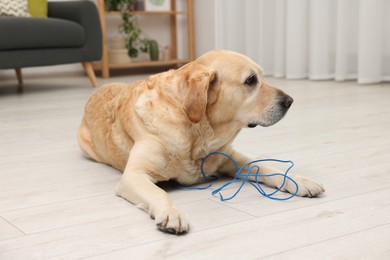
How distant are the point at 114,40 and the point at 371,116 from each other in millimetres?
3369

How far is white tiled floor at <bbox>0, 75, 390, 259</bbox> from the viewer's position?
113 cm

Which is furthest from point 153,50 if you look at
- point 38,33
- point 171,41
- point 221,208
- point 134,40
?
point 221,208

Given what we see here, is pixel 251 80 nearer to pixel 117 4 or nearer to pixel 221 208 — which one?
pixel 221 208

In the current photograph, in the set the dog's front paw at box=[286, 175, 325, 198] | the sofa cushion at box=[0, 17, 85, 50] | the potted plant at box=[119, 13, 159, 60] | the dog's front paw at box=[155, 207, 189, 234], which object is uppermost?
the sofa cushion at box=[0, 17, 85, 50]

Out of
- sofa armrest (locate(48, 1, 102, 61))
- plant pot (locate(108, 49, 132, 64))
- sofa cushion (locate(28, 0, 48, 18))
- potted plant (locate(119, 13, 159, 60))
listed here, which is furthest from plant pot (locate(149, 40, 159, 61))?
sofa cushion (locate(28, 0, 48, 18))

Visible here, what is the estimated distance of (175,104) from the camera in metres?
1.54

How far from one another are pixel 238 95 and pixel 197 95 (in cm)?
13

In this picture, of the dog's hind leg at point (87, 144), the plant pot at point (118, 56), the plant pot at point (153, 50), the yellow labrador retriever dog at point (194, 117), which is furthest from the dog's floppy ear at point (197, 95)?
the plant pot at point (153, 50)

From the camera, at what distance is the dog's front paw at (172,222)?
121cm

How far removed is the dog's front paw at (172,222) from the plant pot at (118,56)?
14.4 feet

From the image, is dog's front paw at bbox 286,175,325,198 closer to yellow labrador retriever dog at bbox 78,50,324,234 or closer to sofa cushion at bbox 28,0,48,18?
yellow labrador retriever dog at bbox 78,50,324,234

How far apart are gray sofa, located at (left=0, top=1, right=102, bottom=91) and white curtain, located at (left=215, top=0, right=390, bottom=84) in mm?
1473

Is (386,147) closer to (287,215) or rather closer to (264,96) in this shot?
(264,96)

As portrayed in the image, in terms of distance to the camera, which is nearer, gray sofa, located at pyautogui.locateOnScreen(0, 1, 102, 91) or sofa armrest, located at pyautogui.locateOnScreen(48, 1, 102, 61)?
gray sofa, located at pyautogui.locateOnScreen(0, 1, 102, 91)
